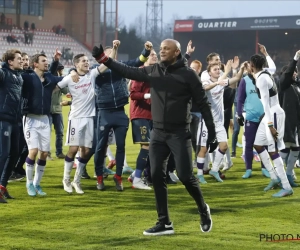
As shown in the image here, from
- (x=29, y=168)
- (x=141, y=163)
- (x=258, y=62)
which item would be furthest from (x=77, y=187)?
(x=258, y=62)

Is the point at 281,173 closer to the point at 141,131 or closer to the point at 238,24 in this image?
the point at 141,131

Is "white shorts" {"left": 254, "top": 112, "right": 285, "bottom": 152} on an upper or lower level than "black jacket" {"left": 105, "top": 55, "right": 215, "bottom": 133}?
lower

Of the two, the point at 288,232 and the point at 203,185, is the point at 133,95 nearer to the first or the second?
the point at 203,185

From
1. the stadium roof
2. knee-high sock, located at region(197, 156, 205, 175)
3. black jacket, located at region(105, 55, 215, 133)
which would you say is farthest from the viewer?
the stadium roof

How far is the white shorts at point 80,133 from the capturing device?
438 inches

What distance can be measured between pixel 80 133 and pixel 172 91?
3553 millimetres

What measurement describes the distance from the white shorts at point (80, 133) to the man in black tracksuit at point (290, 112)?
9.83 feet

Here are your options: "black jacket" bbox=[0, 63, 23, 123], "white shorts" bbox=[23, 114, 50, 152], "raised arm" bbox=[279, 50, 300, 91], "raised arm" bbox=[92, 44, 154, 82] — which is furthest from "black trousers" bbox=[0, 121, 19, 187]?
"raised arm" bbox=[279, 50, 300, 91]

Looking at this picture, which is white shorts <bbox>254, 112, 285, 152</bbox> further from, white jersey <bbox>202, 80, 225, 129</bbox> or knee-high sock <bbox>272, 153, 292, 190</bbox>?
white jersey <bbox>202, 80, 225, 129</bbox>

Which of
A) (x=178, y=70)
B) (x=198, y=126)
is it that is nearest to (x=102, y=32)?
(x=198, y=126)

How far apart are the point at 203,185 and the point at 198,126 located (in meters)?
1.35

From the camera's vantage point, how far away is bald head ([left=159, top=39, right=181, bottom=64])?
785 centimetres

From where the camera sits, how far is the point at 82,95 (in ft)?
36.8

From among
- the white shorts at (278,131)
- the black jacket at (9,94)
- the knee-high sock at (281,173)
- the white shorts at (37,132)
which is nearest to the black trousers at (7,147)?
the black jacket at (9,94)
